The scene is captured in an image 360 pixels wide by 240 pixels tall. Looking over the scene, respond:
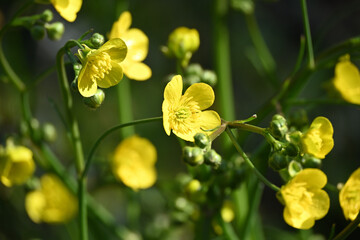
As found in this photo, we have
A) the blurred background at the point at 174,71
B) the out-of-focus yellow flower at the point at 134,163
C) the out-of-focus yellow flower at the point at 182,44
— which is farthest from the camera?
the blurred background at the point at 174,71

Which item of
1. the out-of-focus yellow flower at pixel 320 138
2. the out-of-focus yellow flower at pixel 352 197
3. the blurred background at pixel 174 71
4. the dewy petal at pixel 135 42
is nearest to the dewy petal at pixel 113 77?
the dewy petal at pixel 135 42

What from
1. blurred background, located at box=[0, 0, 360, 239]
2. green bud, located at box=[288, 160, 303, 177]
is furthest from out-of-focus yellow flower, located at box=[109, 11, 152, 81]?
blurred background, located at box=[0, 0, 360, 239]

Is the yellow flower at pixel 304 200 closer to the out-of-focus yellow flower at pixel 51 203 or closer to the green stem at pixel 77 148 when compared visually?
the green stem at pixel 77 148

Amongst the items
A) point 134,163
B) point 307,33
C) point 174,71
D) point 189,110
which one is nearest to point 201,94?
point 189,110

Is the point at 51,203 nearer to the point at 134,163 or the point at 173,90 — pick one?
the point at 134,163

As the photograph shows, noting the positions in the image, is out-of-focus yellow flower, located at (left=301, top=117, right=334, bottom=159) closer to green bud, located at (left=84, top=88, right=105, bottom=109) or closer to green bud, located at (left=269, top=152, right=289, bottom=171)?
green bud, located at (left=269, top=152, right=289, bottom=171)

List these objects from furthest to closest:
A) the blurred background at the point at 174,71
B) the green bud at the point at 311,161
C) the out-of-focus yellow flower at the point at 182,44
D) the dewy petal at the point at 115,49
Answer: the blurred background at the point at 174,71 < the out-of-focus yellow flower at the point at 182,44 < the green bud at the point at 311,161 < the dewy petal at the point at 115,49

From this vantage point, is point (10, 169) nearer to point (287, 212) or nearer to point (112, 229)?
point (112, 229)
